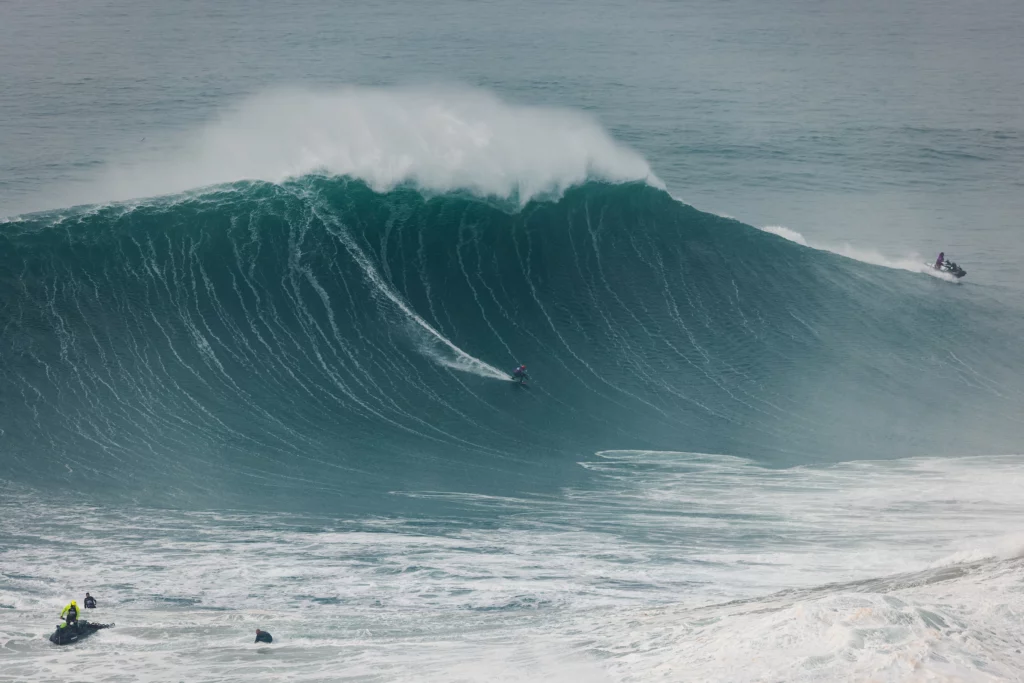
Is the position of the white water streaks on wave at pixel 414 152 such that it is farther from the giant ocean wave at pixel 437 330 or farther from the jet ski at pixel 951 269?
the jet ski at pixel 951 269

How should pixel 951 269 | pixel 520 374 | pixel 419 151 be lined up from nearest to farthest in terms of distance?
pixel 520 374, pixel 951 269, pixel 419 151

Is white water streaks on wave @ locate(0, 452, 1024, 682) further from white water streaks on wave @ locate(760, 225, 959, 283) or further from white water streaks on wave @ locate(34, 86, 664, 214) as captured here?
white water streaks on wave @ locate(34, 86, 664, 214)

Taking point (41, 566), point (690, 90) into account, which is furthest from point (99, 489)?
Answer: point (690, 90)

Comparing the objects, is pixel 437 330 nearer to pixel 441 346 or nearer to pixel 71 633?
pixel 441 346

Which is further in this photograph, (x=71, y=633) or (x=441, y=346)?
(x=441, y=346)

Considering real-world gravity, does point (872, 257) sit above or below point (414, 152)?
below

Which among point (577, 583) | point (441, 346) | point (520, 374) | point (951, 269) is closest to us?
point (577, 583)

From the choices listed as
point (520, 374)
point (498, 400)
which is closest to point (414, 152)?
point (520, 374)

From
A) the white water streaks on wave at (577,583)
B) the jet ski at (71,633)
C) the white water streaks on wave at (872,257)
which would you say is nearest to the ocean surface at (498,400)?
the white water streaks on wave at (577,583)
